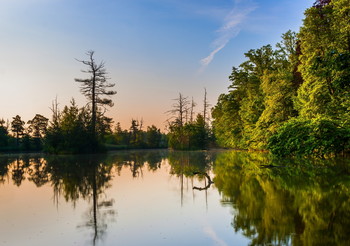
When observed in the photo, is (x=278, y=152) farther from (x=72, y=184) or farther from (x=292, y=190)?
(x=72, y=184)

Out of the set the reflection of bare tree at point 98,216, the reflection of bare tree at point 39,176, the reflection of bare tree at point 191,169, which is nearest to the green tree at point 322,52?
the reflection of bare tree at point 191,169

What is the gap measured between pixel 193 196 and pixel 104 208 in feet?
10.3

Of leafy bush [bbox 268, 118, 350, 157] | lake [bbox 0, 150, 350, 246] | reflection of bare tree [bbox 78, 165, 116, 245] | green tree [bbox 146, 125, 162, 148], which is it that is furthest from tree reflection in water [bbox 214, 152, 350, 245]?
green tree [bbox 146, 125, 162, 148]

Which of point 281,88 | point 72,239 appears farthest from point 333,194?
point 281,88

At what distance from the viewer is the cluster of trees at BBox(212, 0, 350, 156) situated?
17.2 meters

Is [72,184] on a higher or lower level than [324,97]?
lower

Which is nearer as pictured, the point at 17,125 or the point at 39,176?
the point at 39,176

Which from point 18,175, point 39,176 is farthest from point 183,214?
point 18,175

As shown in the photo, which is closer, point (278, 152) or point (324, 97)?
point (278, 152)

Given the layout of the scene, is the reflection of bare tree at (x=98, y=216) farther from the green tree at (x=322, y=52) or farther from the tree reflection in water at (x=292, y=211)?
the green tree at (x=322, y=52)

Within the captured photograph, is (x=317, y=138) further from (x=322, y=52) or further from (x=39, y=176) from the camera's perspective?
(x=39, y=176)

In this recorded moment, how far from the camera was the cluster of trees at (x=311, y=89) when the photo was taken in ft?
56.3

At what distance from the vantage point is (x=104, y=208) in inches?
319

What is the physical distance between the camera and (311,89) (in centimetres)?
2370
